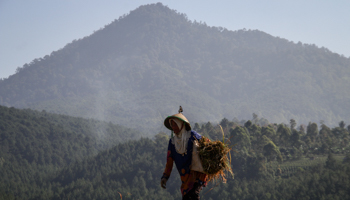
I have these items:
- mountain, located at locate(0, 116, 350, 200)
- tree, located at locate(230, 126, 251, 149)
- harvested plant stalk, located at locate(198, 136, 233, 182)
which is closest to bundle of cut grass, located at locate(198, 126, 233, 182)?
harvested plant stalk, located at locate(198, 136, 233, 182)

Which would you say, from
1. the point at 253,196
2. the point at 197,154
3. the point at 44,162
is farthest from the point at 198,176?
the point at 44,162

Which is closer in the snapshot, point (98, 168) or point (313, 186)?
point (313, 186)

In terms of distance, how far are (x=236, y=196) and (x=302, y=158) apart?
34.0 feet

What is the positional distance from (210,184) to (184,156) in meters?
36.5

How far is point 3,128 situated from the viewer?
81938mm

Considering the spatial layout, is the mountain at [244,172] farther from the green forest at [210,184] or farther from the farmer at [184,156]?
the farmer at [184,156]

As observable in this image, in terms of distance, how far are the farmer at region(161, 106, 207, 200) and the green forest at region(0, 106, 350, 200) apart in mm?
9059

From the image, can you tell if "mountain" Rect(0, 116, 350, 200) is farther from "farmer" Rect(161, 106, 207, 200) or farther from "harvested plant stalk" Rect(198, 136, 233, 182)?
"harvested plant stalk" Rect(198, 136, 233, 182)

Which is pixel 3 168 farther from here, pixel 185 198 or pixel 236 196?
pixel 185 198

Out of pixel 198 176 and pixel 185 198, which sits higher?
pixel 198 176

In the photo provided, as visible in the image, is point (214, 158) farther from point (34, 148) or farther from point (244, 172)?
point (34, 148)

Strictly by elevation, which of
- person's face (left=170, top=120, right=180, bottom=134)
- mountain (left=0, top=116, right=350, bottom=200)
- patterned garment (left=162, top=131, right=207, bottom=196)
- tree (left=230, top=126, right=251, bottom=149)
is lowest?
mountain (left=0, top=116, right=350, bottom=200)

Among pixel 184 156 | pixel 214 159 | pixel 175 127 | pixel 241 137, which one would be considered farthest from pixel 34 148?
pixel 214 159

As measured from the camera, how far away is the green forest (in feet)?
114
